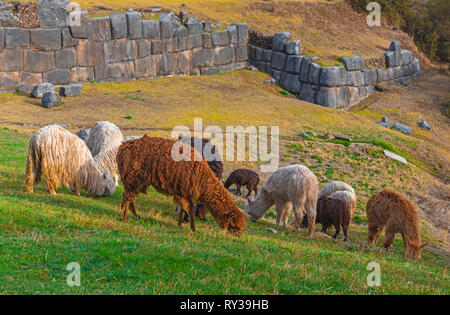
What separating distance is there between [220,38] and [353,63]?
9474 mm

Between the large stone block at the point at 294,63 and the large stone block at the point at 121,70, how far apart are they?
36.7 ft

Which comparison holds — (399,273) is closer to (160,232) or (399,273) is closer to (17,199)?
(160,232)

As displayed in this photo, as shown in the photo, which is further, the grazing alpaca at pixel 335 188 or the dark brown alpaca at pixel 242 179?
the dark brown alpaca at pixel 242 179

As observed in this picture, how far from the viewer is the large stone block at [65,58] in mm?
30094

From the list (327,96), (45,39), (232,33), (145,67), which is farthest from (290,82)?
(45,39)

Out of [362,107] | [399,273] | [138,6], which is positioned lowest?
[362,107]

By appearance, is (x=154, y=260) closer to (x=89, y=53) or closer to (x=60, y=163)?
(x=60, y=163)

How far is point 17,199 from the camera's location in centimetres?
1109

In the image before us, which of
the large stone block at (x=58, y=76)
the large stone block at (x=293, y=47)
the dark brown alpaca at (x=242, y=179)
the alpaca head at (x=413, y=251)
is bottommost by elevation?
the dark brown alpaca at (x=242, y=179)

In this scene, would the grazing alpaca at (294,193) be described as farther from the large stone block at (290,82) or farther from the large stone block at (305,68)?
the large stone block at (290,82)

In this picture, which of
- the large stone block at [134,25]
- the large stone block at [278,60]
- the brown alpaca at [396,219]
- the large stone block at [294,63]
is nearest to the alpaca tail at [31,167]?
the brown alpaca at [396,219]

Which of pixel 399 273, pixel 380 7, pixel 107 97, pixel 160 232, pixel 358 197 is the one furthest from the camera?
pixel 380 7

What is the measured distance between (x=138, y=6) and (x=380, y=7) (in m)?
25.5

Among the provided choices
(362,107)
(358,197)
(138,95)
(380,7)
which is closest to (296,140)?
(358,197)
